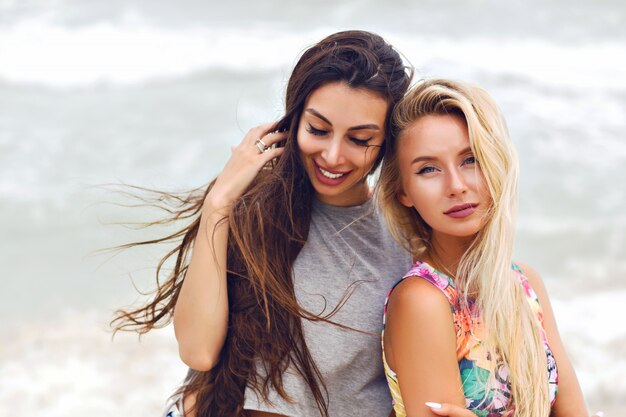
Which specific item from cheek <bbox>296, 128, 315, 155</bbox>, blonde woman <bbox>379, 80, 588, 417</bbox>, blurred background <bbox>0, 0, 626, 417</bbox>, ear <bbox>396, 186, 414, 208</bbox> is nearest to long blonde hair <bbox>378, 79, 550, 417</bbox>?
blonde woman <bbox>379, 80, 588, 417</bbox>

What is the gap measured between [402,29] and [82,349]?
9667 millimetres

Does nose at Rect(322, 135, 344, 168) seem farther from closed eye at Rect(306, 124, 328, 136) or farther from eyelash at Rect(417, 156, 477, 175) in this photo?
eyelash at Rect(417, 156, 477, 175)

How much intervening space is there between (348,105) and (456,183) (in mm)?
503

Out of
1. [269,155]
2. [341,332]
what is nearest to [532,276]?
[341,332]

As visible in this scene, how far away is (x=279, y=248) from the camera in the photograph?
3111 millimetres

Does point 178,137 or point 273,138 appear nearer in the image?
point 273,138

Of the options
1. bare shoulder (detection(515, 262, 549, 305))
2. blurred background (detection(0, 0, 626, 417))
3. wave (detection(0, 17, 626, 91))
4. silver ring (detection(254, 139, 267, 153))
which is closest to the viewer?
bare shoulder (detection(515, 262, 549, 305))

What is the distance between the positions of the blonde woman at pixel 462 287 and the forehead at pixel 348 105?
11cm

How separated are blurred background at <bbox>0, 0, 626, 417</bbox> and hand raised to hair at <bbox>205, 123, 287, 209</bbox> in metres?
0.34

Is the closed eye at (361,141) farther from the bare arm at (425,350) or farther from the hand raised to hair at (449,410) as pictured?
the hand raised to hair at (449,410)

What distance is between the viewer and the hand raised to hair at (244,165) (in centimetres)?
307

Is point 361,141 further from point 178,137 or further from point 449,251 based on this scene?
point 178,137

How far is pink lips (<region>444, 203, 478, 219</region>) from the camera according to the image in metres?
2.74

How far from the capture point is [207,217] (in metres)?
3.04
